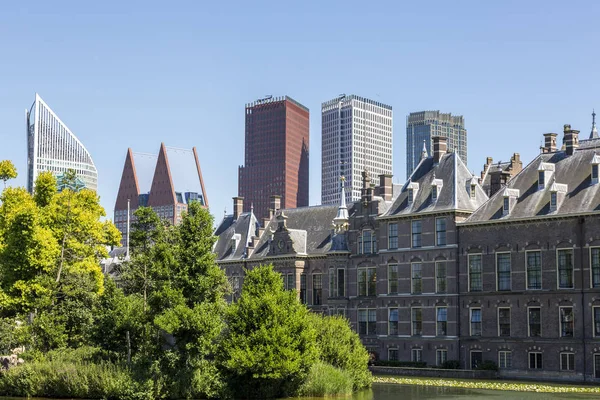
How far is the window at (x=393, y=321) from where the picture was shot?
79.5 m

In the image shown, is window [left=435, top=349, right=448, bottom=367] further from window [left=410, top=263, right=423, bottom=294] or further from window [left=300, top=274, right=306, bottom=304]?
window [left=300, top=274, right=306, bottom=304]

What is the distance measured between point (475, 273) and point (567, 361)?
966 centimetres

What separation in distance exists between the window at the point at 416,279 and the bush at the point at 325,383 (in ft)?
74.4

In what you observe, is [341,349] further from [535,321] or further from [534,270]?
[534,270]

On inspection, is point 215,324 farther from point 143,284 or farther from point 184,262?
point 143,284

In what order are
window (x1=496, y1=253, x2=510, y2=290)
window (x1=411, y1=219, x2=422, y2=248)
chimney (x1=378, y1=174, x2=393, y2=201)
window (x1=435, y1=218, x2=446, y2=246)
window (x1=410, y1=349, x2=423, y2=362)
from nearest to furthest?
window (x1=496, y1=253, x2=510, y2=290) → window (x1=435, y1=218, x2=446, y2=246) → window (x1=410, y1=349, x2=423, y2=362) → window (x1=411, y1=219, x2=422, y2=248) → chimney (x1=378, y1=174, x2=393, y2=201)

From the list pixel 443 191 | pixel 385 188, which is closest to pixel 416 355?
pixel 443 191

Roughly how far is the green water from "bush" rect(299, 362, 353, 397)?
2.48 ft

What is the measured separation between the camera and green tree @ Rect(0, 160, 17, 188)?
2584 inches

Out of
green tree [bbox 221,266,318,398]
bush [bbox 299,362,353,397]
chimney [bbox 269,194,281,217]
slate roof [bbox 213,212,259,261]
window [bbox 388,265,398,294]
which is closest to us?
green tree [bbox 221,266,318,398]

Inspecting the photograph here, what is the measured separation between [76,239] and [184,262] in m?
14.7

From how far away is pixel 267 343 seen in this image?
2016 inches

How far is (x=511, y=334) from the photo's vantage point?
70625 mm

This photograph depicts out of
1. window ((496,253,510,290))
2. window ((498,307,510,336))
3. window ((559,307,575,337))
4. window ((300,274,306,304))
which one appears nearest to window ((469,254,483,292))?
window ((496,253,510,290))
